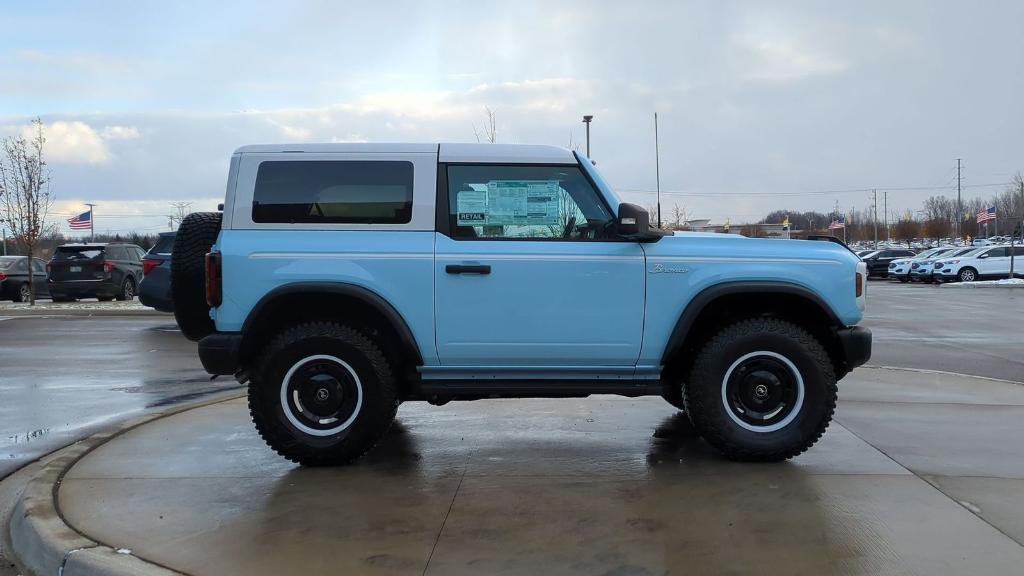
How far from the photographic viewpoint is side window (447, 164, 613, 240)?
17.0 ft

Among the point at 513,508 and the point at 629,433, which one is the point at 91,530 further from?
the point at 629,433

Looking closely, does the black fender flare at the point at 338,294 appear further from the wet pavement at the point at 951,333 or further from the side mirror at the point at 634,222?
the wet pavement at the point at 951,333

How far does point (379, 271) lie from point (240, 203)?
3.28ft

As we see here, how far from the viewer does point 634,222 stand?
4.90 metres

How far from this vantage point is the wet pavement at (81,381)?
6.66 meters

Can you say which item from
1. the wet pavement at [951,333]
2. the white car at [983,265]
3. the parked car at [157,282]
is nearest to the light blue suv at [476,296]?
the wet pavement at [951,333]

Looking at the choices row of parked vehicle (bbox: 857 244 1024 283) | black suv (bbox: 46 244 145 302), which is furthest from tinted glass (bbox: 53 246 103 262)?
row of parked vehicle (bbox: 857 244 1024 283)

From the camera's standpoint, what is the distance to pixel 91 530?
4.06 m

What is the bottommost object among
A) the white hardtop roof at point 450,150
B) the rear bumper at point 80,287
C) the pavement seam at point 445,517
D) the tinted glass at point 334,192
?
the pavement seam at point 445,517

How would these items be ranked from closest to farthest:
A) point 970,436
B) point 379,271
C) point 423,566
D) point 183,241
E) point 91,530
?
point 423,566 < point 91,530 < point 379,271 < point 183,241 < point 970,436

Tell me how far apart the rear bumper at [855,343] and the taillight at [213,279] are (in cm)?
398

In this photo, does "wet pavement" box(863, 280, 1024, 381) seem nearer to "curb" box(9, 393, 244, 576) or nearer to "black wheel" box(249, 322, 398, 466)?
"black wheel" box(249, 322, 398, 466)

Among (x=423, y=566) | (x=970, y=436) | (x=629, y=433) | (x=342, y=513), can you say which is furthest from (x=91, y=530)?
(x=970, y=436)

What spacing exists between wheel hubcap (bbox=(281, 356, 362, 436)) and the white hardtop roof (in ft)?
4.54
